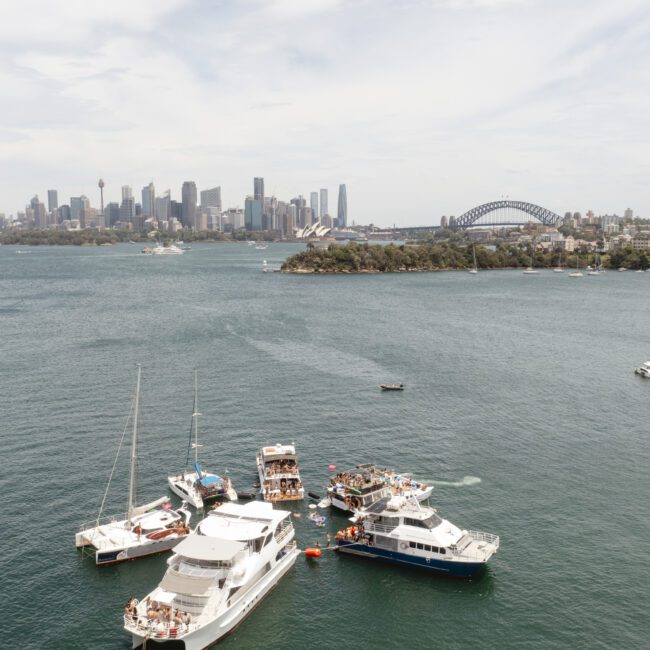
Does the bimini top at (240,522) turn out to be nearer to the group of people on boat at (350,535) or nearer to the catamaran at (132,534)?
the catamaran at (132,534)

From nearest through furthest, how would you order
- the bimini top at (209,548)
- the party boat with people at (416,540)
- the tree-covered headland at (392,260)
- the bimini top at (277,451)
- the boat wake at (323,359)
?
the bimini top at (209,548) → the party boat with people at (416,540) → the bimini top at (277,451) → the boat wake at (323,359) → the tree-covered headland at (392,260)

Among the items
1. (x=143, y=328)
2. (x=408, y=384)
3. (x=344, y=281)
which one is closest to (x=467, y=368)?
(x=408, y=384)

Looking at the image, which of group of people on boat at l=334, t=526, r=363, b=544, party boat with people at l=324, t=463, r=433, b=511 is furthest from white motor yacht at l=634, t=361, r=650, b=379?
group of people on boat at l=334, t=526, r=363, b=544

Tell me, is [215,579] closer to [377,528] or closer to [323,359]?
[377,528]

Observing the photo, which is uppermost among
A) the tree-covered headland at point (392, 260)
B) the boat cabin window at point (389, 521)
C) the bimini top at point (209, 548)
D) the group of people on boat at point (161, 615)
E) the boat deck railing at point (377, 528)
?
the tree-covered headland at point (392, 260)

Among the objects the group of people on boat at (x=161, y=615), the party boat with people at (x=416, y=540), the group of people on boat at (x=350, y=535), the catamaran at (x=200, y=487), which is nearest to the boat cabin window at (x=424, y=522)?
the party boat with people at (x=416, y=540)

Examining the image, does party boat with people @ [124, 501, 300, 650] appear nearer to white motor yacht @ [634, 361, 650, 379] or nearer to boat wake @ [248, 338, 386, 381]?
boat wake @ [248, 338, 386, 381]

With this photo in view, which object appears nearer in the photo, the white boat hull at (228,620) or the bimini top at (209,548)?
the white boat hull at (228,620)
